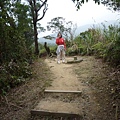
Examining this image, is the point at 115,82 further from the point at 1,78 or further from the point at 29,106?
the point at 1,78

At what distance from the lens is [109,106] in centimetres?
388

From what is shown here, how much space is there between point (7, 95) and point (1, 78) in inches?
20.8

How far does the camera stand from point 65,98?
4418mm

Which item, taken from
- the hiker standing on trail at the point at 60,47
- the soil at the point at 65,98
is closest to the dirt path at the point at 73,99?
the soil at the point at 65,98

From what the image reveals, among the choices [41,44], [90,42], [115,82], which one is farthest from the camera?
[41,44]

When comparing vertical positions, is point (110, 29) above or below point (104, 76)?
above

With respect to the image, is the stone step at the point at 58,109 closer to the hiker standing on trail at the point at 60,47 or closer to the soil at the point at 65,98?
the soil at the point at 65,98

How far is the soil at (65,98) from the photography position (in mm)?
3786

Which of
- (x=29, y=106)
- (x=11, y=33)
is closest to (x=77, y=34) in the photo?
(x=11, y=33)

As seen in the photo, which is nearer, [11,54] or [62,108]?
[62,108]

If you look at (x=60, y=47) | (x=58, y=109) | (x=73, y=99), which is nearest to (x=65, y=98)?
(x=73, y=99)

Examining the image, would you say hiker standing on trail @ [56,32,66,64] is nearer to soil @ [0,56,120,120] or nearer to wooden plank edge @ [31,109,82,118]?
soil @ [0,56,120,120]

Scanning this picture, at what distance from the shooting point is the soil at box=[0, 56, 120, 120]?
12.4 feet

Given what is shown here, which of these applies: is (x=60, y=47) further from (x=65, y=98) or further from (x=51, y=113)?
(x=51, y=113)
